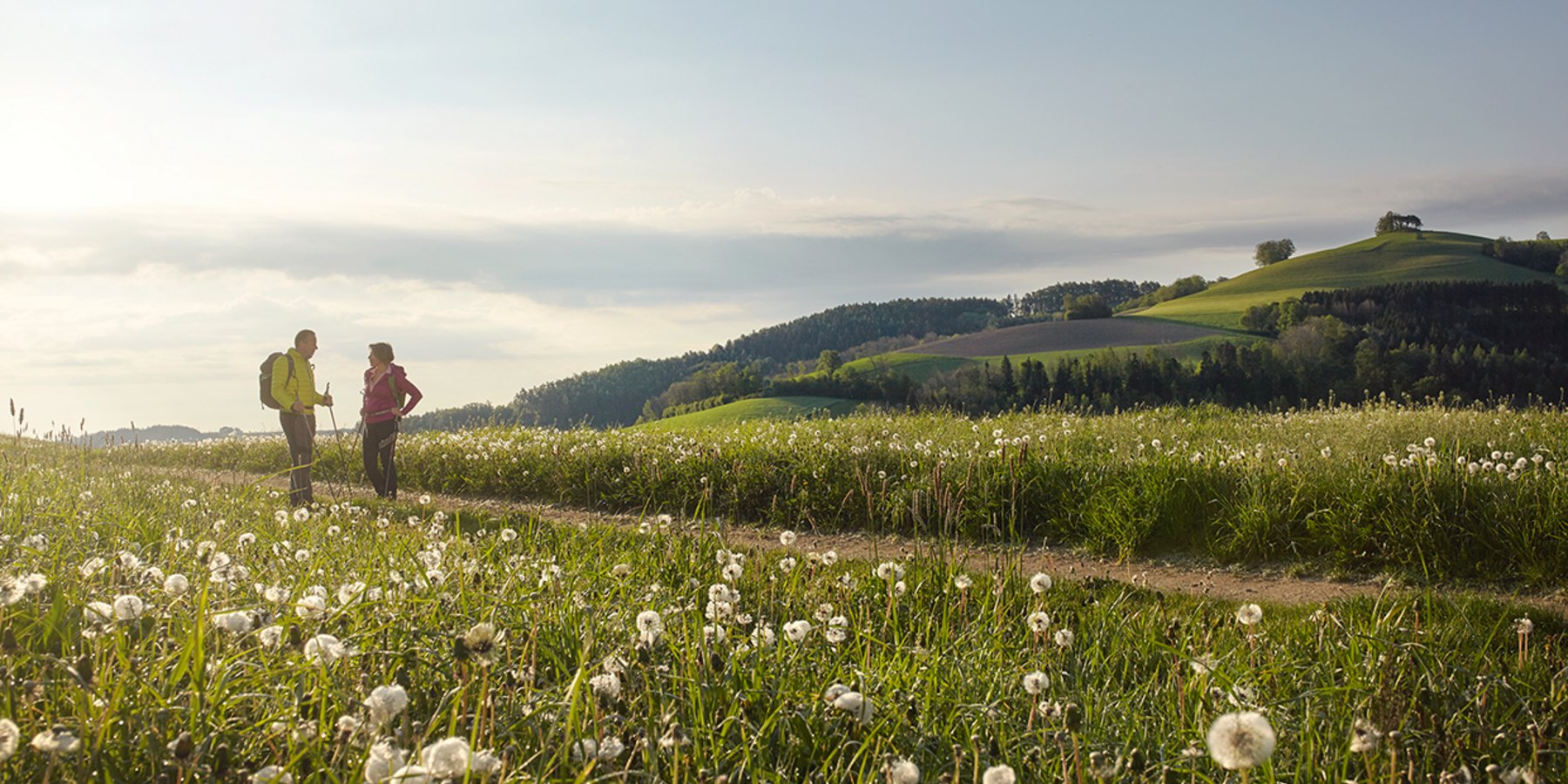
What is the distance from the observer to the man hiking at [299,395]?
12.6 metres

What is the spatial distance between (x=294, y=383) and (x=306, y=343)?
62 centimetres

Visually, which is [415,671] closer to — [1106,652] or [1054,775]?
[1054,775]

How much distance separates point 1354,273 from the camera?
130 meters

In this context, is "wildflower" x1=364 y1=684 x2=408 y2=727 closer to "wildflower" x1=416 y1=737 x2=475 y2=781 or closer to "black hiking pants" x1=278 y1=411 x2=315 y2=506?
"wildflower" x1=416 y1=737 x2=475 y2=781

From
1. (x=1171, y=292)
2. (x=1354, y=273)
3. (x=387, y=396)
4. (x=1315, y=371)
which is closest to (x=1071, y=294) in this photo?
(x=1171, y=292)

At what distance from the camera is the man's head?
42.6 feet

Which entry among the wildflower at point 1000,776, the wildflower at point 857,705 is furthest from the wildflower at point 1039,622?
the wildflower at point 1000,776

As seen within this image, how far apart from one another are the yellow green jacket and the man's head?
0.09 meters

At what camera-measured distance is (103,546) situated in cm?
596

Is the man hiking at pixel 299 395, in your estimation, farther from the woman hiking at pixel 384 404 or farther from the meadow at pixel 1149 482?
the meadow at pixel 1149 482

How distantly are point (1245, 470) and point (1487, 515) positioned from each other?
6.50ft

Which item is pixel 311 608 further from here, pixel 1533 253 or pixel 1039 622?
pixel 1533 253

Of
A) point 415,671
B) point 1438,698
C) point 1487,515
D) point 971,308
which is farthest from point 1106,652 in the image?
point 971,308

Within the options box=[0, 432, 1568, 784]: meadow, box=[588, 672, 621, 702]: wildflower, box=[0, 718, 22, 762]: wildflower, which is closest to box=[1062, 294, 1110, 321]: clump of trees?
box=[0, 432, 1568, 784]: meadow
